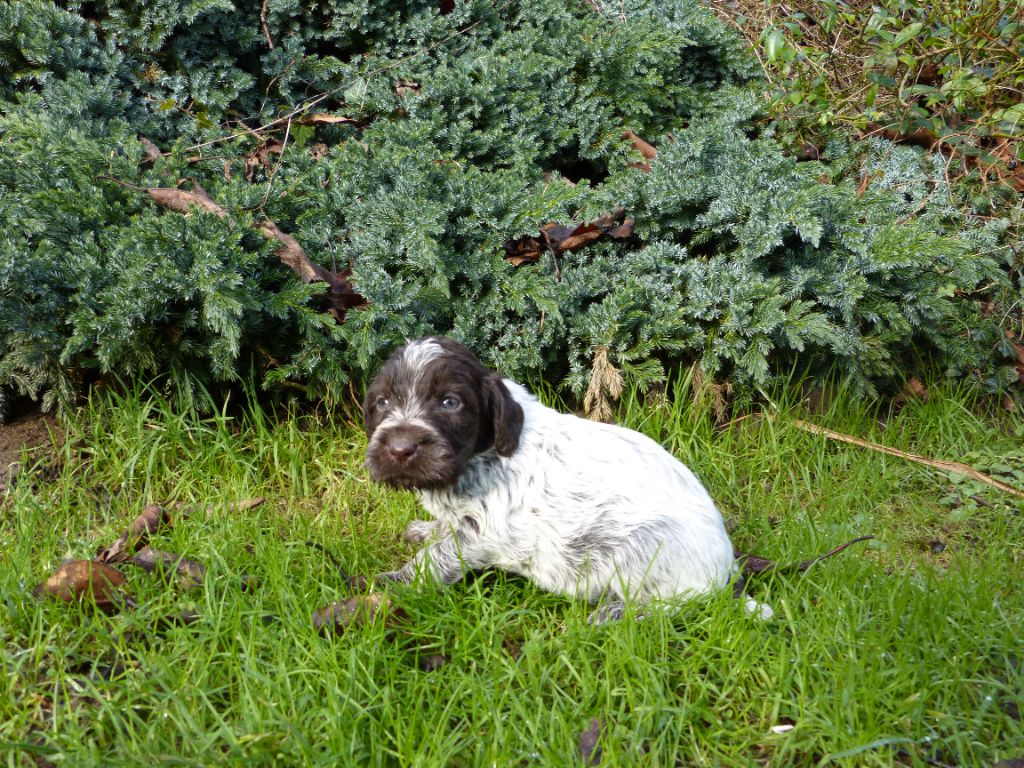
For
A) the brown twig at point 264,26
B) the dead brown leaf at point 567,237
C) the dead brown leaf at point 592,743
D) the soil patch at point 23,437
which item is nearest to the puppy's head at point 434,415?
the dead brown leaf at point 592,743

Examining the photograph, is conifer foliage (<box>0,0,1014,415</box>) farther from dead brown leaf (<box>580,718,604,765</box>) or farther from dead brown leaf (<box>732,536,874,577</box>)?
dead brown leaf (<box>580,718,604,765</box>)

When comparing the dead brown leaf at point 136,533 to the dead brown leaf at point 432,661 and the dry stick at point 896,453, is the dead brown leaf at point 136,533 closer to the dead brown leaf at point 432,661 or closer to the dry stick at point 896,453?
the dead brown leaf at point 432,661

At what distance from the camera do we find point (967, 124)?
597cm

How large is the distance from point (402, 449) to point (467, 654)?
0.78 meters

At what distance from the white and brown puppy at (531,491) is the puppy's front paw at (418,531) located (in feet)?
1.07

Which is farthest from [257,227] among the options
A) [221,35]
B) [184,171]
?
[221,35]

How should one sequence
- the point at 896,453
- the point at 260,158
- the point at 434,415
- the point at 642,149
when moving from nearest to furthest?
the point at 434,415
the point at 896,453
the point at 260,158
the point at 642,149

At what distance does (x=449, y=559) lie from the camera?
353 centimetres

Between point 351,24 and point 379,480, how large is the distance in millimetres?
3512

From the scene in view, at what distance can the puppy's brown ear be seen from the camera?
134 inches

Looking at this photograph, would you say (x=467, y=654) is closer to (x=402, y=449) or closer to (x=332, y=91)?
(x=402, y=449)

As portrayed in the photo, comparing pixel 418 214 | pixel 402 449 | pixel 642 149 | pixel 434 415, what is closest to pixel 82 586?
pixel 402 449

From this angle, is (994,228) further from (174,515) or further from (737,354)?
(174,515)

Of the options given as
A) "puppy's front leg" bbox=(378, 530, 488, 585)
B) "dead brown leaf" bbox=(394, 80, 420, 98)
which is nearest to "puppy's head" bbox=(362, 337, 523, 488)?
"puppy's front leg" bbox=(378, 530, 488, 585)
